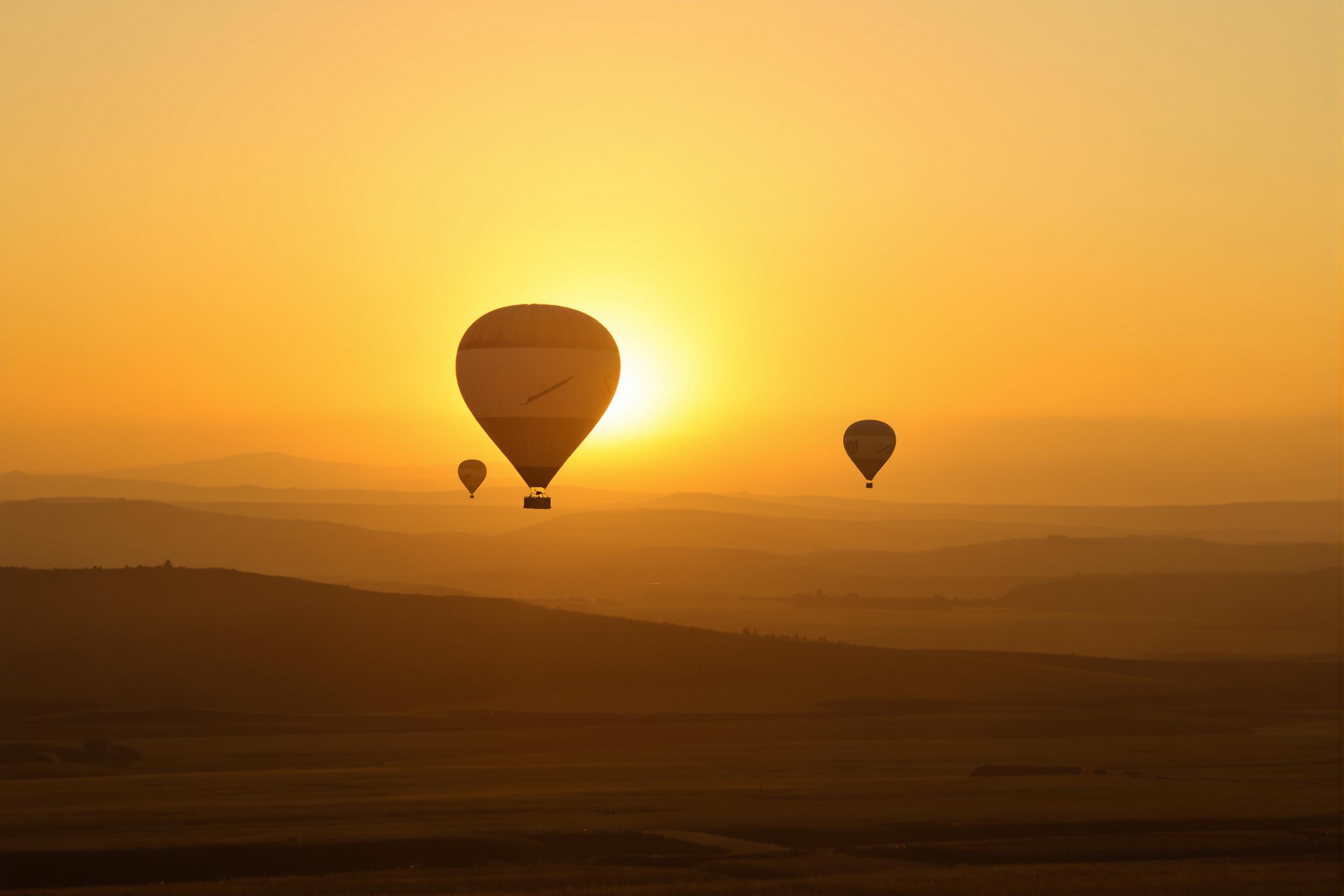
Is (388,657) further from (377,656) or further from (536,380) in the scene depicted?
(536,380)

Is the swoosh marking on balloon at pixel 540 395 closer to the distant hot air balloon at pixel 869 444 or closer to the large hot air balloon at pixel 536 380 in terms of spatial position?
the large hot air balloon at pixel 536 380

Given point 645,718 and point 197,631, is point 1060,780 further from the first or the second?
point 197,631

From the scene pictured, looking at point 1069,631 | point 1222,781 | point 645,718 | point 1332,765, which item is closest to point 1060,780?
point 1222,781

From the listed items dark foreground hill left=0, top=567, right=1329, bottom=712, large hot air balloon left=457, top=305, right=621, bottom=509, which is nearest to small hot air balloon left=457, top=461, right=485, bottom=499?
dark foreground hill left=0, top=567, right=1329, bottom=712

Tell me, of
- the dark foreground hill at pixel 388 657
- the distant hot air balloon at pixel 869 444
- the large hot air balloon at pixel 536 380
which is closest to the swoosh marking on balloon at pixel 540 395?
the large hot air balloon at pixel 536 380

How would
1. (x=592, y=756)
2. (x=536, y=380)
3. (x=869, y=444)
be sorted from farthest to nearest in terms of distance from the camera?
(x=869, y=444)
(x=536, y=380)
(x=592, y=756)

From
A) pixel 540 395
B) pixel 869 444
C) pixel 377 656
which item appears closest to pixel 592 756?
pixel 540 395

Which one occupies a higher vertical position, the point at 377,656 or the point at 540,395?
the point at 377,656
